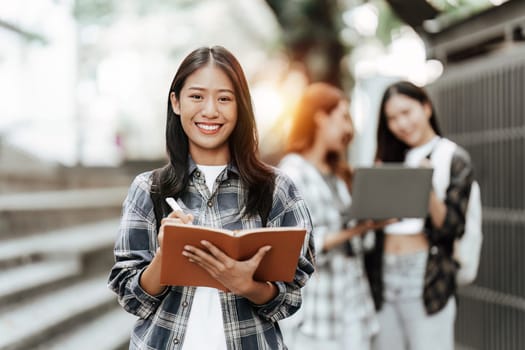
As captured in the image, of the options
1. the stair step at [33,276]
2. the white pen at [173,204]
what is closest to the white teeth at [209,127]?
the white pen at [173,204]

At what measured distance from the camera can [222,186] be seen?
1780mm

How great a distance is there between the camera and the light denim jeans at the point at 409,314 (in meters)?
3.04

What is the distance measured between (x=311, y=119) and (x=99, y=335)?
2.05 meters

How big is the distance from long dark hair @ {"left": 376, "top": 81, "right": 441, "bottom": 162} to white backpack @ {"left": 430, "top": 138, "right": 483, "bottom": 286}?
0.19m

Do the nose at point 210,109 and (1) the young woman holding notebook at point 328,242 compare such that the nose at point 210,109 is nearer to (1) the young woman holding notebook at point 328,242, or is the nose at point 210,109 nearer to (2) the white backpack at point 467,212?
(1) the young woman holding notebook at point 328,242

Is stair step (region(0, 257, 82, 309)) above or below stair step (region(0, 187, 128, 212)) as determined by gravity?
below

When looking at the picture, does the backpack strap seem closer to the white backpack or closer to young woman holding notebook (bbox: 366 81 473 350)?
young woman holding notebook (bbox: 366 81 473 350)

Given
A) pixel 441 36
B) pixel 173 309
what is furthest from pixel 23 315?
pixel 441 36

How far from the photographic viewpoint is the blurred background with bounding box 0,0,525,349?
4.02m

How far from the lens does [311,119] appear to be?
10.8 ft

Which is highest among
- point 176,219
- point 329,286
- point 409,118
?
point 409,118

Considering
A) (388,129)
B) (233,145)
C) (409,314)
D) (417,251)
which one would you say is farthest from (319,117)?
(233,145)

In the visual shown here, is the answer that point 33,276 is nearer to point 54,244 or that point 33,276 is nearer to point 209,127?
point 54,244

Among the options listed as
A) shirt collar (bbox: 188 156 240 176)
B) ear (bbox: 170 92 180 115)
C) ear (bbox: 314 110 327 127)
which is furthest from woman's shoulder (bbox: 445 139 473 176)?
ear (bbox: 170 92 180 115)
